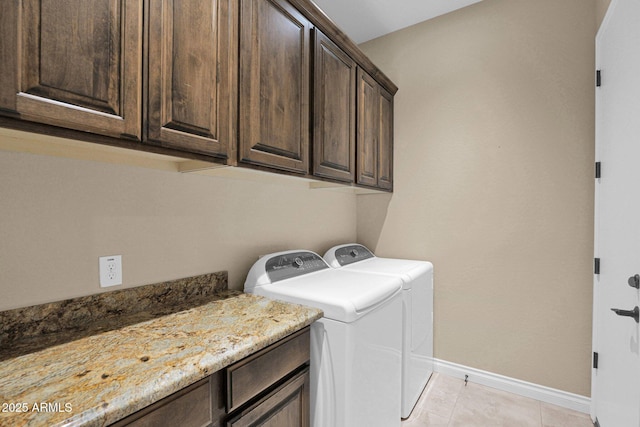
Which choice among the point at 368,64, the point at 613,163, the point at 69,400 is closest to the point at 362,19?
the point at 368,64

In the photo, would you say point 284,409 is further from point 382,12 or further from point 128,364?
point 382,12

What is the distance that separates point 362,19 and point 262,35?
4.95 feet

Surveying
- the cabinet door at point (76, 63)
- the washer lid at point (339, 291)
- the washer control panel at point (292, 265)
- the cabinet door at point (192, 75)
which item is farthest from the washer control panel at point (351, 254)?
the cabinet door at point (76, 63)

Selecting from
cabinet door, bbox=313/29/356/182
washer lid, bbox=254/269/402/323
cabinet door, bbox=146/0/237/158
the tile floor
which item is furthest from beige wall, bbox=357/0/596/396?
cabinet door, bbox=146/0/237/158

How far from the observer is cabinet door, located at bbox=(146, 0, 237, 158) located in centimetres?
95

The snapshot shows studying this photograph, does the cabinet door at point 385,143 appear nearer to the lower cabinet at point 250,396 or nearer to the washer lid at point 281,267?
the washer lid at point 281,267

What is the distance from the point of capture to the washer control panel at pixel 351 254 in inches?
89.2

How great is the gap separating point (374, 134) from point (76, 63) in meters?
1.84

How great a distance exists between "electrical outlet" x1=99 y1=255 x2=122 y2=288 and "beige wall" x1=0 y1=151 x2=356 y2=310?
0.7 inches

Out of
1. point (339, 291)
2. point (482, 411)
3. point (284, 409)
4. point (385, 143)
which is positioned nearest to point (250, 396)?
point (284, 409)

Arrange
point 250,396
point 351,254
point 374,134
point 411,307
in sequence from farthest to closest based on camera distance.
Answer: point 351,254 < point 374,134 < point 411,307 < point 250,396

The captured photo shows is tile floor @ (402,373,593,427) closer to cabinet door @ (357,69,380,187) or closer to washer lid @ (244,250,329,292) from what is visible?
washer lid @ (244,250,329,292)

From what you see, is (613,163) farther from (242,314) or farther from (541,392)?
(242,314)

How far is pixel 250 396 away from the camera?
99 cm
